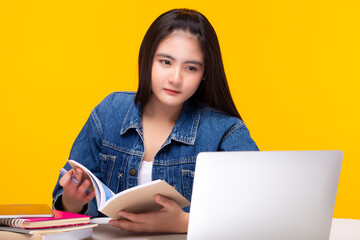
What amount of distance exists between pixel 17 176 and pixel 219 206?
2.29 meters

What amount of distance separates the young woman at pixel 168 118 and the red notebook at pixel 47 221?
0.42 metres

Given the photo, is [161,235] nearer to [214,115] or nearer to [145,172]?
[145,172]

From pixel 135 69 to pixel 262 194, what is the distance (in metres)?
2.12

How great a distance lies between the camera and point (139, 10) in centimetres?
323

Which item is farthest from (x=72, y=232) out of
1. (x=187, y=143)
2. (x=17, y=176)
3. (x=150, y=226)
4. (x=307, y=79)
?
(x=307, y=79)

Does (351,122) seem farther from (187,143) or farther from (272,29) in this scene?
(187,143)

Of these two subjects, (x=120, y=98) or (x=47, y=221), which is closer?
(x=47, y=221)

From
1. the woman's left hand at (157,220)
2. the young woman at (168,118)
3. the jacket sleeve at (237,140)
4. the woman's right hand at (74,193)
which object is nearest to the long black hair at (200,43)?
the young woman at (168,118)

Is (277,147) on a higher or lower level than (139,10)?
lower

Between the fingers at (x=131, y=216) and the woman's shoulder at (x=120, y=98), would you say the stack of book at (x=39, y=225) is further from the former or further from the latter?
the woman's shoulder at (x=120, y=98)

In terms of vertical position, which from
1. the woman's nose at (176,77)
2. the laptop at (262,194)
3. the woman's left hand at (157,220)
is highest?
the woman's nose at (176,77)

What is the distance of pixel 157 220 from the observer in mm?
1429

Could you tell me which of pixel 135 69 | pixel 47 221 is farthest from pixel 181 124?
pixel 135 69

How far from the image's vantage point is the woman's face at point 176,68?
1788mm
